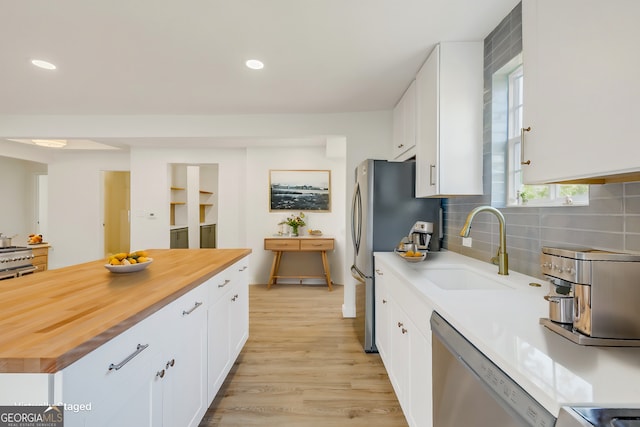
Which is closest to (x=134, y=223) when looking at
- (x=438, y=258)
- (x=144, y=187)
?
(x=144, y=187)

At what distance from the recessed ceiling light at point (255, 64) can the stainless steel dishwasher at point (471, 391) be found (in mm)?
2190

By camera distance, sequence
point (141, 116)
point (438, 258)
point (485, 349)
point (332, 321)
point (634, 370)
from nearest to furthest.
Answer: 1. point (634, 370)
2. point (485, 349)
3. point (438, 258)
4. point (332, 321)
5. point (141, 116)

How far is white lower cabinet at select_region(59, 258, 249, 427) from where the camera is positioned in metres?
0.81

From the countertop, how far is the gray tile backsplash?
31cm

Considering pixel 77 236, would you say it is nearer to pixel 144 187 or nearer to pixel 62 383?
pixel 144 187

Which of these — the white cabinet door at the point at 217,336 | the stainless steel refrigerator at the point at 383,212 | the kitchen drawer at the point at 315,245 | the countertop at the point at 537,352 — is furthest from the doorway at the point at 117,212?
the countertop at the point at 537,352

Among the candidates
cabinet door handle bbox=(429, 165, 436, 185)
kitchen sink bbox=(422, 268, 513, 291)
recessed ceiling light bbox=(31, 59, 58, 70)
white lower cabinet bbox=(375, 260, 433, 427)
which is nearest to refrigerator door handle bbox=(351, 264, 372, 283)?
white lower cabinet bbox=(375, 260, 433, 427)

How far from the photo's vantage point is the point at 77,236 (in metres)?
5.60

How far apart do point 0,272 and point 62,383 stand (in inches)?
161

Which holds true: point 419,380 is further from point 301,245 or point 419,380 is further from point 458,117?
point 301,245

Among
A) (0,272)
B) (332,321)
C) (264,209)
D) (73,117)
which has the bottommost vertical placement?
(332,321)

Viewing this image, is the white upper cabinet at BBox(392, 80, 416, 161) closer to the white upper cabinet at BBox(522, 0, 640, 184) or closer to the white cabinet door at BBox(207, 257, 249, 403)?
the white upper cabinet at BBox(522, 0, 640, 184)

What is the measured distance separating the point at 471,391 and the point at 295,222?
4222 mm

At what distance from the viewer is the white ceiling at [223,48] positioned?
5.73ft
